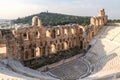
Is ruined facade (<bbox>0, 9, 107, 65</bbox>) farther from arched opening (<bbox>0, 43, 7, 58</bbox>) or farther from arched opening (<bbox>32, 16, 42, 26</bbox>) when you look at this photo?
arched opening (<bbox>0, 43, 7, 58</bbox>)

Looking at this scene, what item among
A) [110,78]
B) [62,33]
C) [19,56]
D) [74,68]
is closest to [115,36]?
[62,33]

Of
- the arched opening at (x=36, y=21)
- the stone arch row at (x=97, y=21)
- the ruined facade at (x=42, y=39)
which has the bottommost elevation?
the ruined facade at (x=42, y=39)

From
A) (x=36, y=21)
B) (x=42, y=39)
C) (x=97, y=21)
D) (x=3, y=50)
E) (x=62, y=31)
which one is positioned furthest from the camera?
(x=97, y=21)

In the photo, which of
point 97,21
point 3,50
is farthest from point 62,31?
point 3,50

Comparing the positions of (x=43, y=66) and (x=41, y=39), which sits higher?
(x=41, y=39)

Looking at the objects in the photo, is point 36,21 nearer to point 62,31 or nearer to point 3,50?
point 62,31

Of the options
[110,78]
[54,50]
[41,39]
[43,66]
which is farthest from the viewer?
[54,50]

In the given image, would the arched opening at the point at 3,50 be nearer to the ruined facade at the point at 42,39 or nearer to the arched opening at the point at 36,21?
the ruined facade at the point at 42,39

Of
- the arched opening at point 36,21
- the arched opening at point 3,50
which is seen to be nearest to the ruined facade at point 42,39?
the arched opening at point 36,21

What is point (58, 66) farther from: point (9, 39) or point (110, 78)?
point (110, 78)
